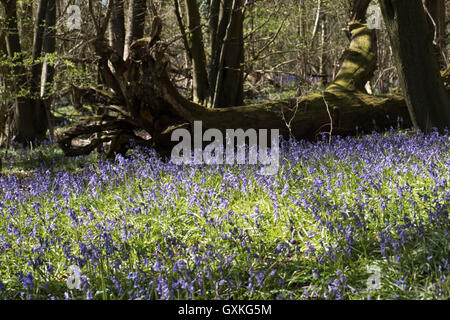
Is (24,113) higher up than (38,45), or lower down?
lower down

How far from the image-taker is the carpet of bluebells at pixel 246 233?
3.33 meters

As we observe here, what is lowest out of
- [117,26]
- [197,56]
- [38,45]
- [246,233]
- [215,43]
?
[246,233]

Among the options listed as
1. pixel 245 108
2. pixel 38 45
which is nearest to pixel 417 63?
pixel 245 108

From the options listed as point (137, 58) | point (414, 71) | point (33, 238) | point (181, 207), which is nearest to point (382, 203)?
point (181, 207)

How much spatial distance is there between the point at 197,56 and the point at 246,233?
623cm

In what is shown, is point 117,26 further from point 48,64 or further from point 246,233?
point 246,233

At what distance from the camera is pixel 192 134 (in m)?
7.89

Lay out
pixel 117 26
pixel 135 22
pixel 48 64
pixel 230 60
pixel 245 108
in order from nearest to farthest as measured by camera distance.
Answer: pixel 245 108, pixel 230 60, pixel 48 64, pixel 135 22, pixel 117 26

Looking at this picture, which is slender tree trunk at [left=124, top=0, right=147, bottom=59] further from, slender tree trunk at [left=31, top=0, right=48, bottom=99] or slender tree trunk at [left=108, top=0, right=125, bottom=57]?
slender tree trunk at [left=31, top=0, right=48, bottom=99]

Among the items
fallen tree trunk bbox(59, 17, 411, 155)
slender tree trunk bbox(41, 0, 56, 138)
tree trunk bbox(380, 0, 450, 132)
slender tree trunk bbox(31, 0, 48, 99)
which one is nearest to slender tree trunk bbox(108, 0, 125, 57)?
slender tree trunk bbox(41, 0, 56, 138)

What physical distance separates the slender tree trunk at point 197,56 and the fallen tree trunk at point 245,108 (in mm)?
1455

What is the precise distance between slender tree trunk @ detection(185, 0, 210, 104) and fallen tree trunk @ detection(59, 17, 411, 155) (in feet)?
4.77

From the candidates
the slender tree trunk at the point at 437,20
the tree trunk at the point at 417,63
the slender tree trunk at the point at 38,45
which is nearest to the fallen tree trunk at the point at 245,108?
the tree trunk at the point at 417,63

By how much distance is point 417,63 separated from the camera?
707cm
